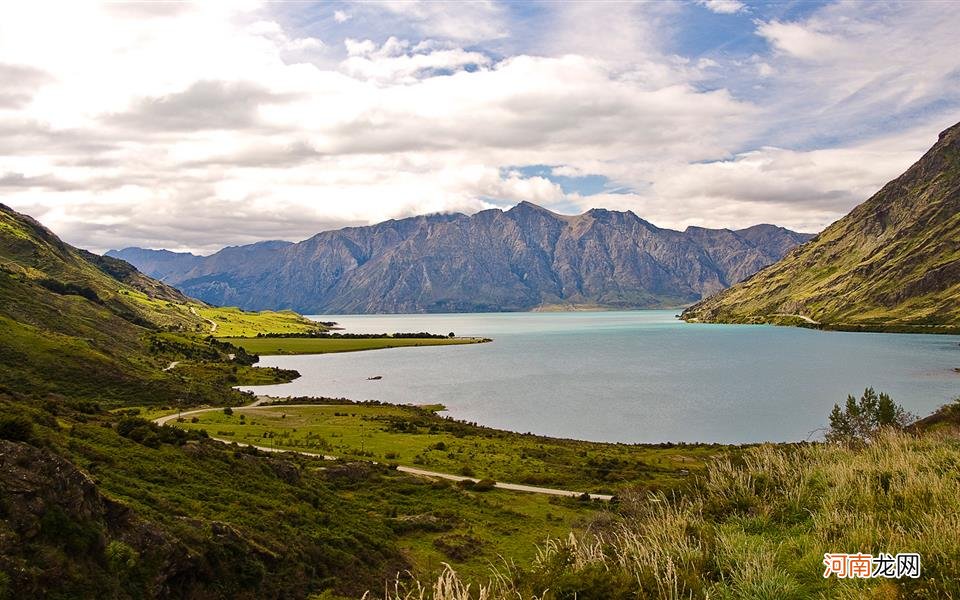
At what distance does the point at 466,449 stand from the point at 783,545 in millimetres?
62748

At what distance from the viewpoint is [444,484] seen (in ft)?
169

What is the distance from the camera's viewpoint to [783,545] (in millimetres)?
12766

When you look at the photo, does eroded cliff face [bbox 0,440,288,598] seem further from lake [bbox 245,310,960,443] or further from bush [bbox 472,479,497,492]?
lake [bbox 245,310,960,443]

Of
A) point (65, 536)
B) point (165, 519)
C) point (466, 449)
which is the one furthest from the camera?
point (466, 449)

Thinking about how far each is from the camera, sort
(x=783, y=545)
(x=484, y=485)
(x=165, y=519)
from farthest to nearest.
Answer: (x=484, y=485) < (x=165, y=519) < (x=783, y=545)

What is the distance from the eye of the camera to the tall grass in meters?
10.1

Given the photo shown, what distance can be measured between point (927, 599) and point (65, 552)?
2102 centimetres

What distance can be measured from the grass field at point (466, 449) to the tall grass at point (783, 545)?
31.7 meters

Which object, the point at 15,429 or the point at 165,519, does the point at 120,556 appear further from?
the point at 15,429

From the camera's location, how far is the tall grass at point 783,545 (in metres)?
10.1

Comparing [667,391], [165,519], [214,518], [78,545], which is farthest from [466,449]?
[667,391]

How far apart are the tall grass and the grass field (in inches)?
1249

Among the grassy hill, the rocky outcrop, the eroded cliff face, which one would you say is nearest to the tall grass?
the eroded cliff face

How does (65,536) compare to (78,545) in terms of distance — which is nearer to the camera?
(65,536)
